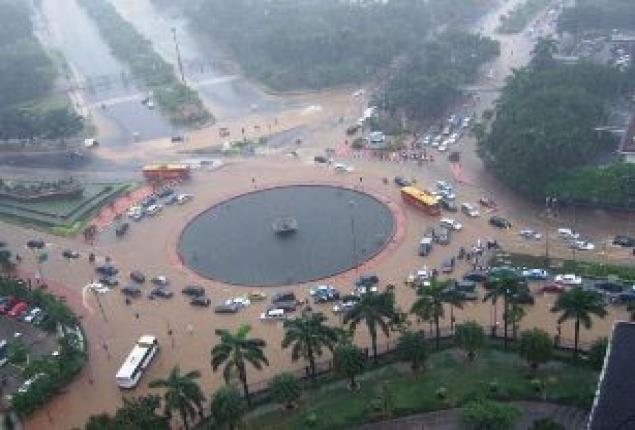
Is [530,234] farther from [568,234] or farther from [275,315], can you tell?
[275,315]

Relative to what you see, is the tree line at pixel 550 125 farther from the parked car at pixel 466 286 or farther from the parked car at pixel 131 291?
the parked car at pixel 131 291

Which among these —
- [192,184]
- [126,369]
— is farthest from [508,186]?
[126,369]

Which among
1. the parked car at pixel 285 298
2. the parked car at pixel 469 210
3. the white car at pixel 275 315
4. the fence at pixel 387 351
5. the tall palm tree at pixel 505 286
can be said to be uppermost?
the parked car at pixel 469 210

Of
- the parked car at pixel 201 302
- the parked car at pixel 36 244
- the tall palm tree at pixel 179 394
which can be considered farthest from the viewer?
the parked car at pixel 36 244

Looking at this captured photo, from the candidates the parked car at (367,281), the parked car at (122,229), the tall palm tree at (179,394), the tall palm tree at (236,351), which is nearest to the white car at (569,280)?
the parked car at (367,281)

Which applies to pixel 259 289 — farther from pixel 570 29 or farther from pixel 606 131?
pixel 570 29

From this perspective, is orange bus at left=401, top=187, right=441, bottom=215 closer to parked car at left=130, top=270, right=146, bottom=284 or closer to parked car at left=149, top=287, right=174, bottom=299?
parked car at left=149, top=287, right=174, bottom=299
